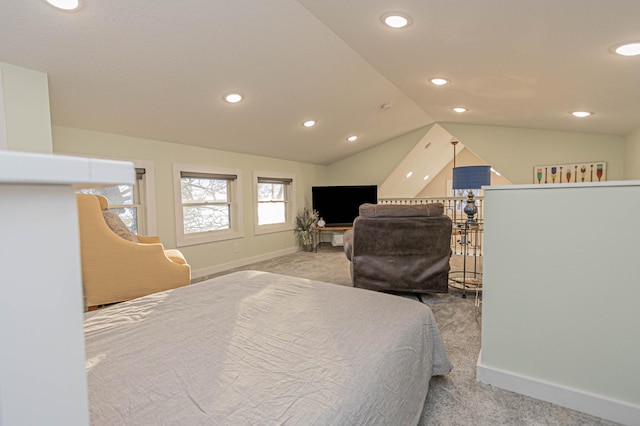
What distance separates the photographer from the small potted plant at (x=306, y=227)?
20.2 ft

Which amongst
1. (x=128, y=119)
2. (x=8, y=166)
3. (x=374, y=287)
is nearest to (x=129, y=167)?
(x=8, y=166)

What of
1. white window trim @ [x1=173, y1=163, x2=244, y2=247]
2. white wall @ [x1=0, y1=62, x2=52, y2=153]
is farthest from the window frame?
Result: white wall @ [x1=0, y1=62, x2=52, y2=153]

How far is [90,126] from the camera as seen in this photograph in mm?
3137

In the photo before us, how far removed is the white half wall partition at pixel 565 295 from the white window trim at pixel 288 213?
402cm

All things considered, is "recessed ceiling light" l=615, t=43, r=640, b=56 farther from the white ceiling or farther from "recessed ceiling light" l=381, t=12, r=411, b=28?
"recessed ceiling light" l=381, t=12, r=411, b=28

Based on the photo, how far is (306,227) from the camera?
6137 millimetres

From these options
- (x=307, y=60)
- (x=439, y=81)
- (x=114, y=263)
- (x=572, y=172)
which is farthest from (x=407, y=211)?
(x=572, y=172)

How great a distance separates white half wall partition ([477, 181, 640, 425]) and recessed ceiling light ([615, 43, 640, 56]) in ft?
3.30

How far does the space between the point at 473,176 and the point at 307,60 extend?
6.96ft

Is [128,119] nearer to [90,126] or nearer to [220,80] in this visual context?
[90,126]

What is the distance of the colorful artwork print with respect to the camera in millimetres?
4186

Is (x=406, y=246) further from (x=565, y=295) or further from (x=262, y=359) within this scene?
(x=262, y=359)

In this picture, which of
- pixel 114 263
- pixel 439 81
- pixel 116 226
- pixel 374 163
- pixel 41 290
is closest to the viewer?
pixel 41 290

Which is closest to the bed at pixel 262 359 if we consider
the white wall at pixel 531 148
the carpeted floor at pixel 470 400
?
the carpeted floor at pixel 470 400
